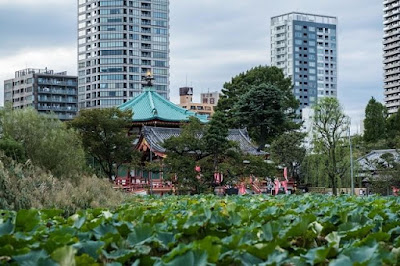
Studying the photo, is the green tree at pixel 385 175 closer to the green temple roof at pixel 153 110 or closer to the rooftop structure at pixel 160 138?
the rooftop structure at pixel 160 138

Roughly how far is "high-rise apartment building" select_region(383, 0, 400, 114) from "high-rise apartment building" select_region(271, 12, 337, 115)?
56.8 ft

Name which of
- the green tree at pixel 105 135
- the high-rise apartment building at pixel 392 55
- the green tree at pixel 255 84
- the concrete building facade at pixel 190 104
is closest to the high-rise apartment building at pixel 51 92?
the concrete building facade at pixel 190 104

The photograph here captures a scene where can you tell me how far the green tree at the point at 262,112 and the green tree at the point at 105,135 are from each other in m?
15.0

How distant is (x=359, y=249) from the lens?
4395 millimetres

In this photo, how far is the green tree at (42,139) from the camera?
2797 cm

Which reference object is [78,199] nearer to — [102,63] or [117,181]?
[117,181]

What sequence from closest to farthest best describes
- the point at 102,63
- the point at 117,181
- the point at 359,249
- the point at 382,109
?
the point at 359,249
the point at 117,181
the point at 382,109
the point at 102,63

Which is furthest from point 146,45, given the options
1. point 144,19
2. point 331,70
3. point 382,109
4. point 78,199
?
point 78,199

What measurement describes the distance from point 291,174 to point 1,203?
33.1 m

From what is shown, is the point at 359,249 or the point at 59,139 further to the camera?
the point at 59,139

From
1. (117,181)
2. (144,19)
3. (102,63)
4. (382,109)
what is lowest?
(117,181)

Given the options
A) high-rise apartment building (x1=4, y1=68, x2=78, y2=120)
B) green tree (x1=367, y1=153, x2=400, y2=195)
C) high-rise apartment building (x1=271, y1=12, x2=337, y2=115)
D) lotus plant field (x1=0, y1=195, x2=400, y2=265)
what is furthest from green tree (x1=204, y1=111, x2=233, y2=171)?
high-rise apartment building (x1=271, y1=12, x2=337, y2=115)

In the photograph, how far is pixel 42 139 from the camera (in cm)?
2912

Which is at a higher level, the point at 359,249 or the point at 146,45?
the point at 146,45
